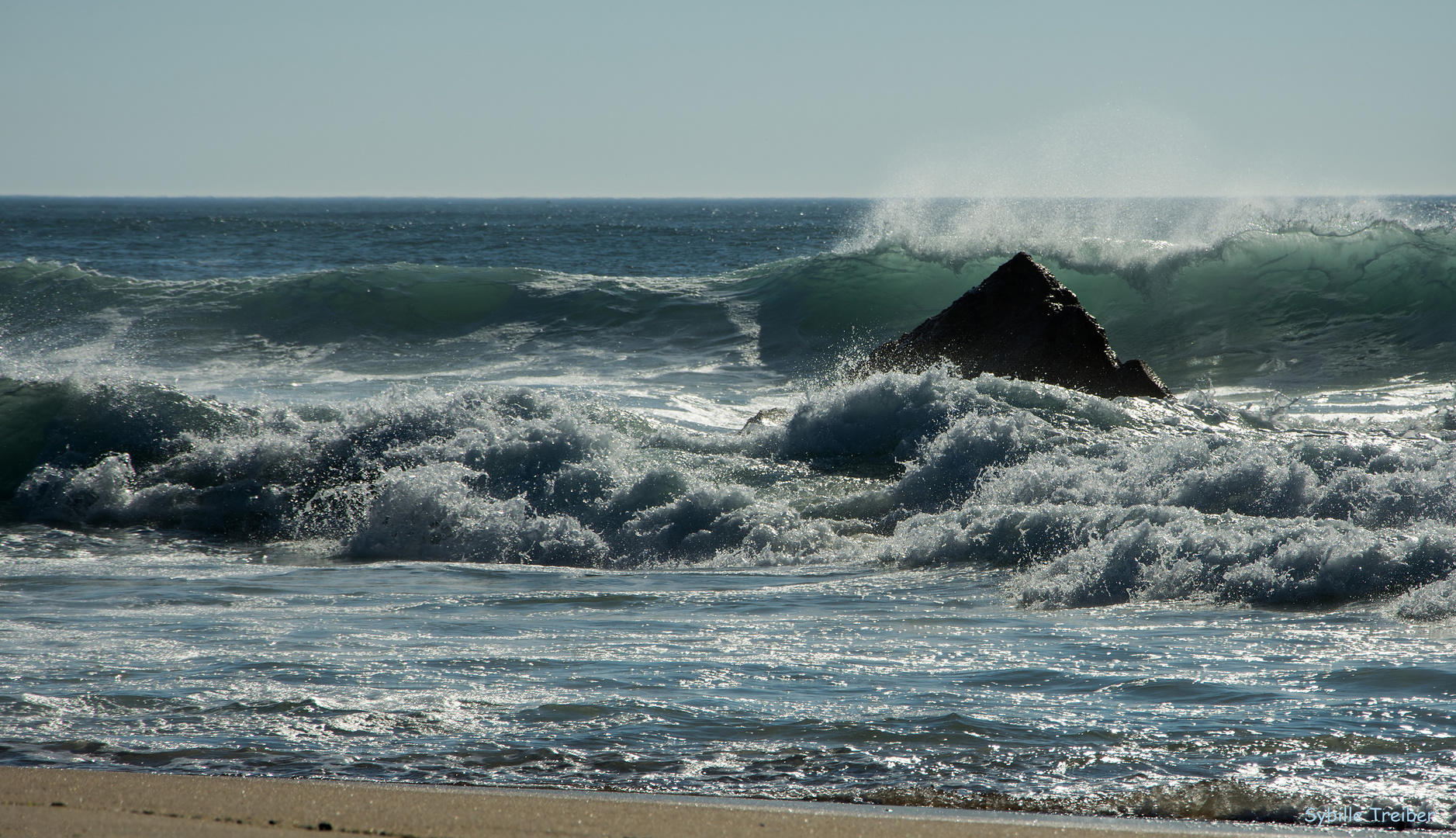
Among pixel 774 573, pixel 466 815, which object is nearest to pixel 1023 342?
pixel 774 573

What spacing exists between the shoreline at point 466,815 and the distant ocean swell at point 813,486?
2.55 metres

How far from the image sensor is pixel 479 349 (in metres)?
16.0

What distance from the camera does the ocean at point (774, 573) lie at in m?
3.20

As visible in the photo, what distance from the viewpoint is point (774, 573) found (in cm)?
599

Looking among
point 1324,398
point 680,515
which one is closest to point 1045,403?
point 680,515

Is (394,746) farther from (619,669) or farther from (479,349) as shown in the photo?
(479,349)

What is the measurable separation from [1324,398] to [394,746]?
10.6 metres

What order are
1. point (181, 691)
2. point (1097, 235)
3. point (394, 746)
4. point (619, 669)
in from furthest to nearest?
point (1097, 235), point (619, 669), point (181, 691), point (394, 746)

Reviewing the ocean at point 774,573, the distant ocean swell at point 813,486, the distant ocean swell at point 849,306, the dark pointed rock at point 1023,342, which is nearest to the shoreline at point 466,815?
the ocean at point 774,573

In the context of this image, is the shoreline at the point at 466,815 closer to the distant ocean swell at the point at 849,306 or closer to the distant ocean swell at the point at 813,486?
the distant ocean swell at the point at 813,486

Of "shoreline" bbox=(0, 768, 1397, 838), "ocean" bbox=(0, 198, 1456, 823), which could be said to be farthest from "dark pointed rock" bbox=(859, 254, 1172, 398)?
"shoreline" bbox=(0, 768, 1397, 838)

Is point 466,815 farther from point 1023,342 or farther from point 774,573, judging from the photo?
point 1023,342

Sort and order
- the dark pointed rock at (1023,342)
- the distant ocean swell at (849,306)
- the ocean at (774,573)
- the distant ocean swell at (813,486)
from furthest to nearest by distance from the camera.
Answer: the distant ocean swell at (849,306) < the dark pointed rock at (1023,342) < the distant ocean swell at (813,486) < the ocean at (774,573)

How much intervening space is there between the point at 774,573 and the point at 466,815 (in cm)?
345
